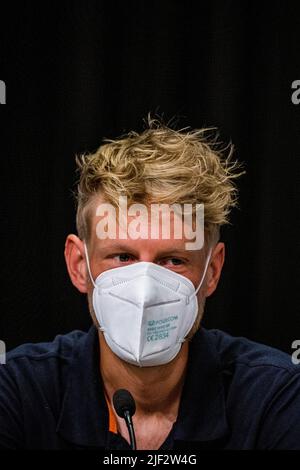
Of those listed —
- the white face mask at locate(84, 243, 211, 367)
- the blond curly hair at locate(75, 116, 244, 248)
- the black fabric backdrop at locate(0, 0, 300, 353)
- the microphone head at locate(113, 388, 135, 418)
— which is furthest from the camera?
the black fabric backdrop at locate(0, 0, 300, 353)

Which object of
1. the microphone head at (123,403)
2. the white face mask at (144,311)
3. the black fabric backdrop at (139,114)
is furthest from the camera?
the black fabric backdrop at (139,114)

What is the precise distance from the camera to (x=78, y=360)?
1.62m

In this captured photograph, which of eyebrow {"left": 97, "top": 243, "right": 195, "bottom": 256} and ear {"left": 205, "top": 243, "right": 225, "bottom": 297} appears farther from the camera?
ear {"left": 205, "top": 243, "right": 225, "bottom": 297}

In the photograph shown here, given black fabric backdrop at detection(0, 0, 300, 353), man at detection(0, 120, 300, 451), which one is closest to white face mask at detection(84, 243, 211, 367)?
man at detection(0, 120, 300, 451)

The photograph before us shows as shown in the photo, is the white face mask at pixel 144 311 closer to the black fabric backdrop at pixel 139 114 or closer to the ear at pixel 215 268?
the ear at pixel 215 268

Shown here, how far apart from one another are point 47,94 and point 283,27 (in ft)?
2.06

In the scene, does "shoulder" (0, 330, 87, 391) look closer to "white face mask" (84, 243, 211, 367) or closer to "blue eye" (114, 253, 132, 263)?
"white face mask" (84, 243, 211, 367)

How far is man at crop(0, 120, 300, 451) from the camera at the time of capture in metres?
1.49

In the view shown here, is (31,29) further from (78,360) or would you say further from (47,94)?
(78,360)

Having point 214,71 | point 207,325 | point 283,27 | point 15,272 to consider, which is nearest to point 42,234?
point 15,272

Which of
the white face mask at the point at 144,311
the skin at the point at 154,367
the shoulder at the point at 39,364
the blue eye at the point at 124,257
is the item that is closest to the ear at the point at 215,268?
the skin at the point at 154,367

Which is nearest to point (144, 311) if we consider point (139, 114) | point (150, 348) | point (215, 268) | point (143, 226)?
point (150, 348)

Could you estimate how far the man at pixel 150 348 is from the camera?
1492mm
